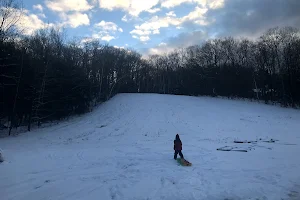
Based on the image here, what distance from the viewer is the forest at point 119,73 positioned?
36.7 metres

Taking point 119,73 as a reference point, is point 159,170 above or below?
below

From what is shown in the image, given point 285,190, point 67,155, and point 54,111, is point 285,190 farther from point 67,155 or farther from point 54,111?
point 54,111

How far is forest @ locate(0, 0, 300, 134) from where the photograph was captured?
36.7 m

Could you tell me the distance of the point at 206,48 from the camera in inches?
2891

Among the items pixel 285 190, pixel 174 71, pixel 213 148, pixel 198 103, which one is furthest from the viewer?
pixel 174 71

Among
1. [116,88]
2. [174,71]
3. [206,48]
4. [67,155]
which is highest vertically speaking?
[206,48]

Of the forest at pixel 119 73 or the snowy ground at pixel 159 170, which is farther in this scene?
the forest at pixel 119 73

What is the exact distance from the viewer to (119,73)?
72.5 meters

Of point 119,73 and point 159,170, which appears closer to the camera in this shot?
point 159,170

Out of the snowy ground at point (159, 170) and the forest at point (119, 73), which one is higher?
the forest at point (119, 73)

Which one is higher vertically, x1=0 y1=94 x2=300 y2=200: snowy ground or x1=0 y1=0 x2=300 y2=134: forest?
x1=0 y1=0 x2=300 y2=134: forest

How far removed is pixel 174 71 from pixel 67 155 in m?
68.5

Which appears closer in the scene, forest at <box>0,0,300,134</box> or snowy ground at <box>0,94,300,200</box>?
snowy ground at <box>0,94,300,200</box>

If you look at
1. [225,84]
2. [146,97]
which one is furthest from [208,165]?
[225,84]
